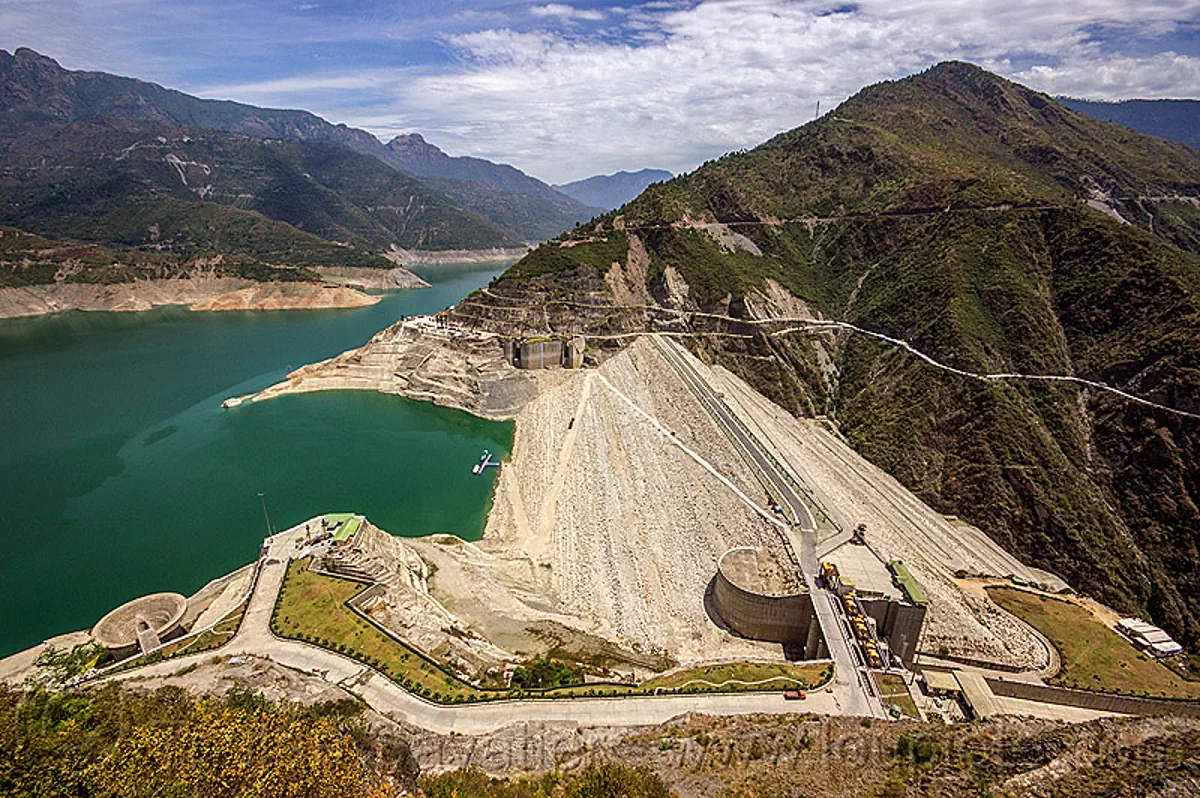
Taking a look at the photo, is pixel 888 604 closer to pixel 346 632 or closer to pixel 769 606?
pixel 769 606

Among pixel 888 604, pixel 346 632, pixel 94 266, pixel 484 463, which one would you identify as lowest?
pixel 346 632

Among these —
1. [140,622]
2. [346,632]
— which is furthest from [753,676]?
[140,622]

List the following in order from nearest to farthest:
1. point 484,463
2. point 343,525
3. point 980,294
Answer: point 343,525
point 484,463
point 980,294

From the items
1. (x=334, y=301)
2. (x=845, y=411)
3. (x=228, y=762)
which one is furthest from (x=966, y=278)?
(x=334, y=301)

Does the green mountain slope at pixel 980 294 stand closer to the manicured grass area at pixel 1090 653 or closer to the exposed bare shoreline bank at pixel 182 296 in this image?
the manicured grass area at pixel 1090 653

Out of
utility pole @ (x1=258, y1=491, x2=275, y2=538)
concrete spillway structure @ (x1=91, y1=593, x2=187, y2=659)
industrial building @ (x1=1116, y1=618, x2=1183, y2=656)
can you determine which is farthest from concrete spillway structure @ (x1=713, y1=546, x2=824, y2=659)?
utility pole @ (x1=258, y1=491, x2=275, y2=538)

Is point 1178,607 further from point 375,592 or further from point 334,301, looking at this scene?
point 334,301

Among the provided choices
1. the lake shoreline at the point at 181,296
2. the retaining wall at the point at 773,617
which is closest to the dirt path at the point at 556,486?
the retaining wall at the point at 773,617
